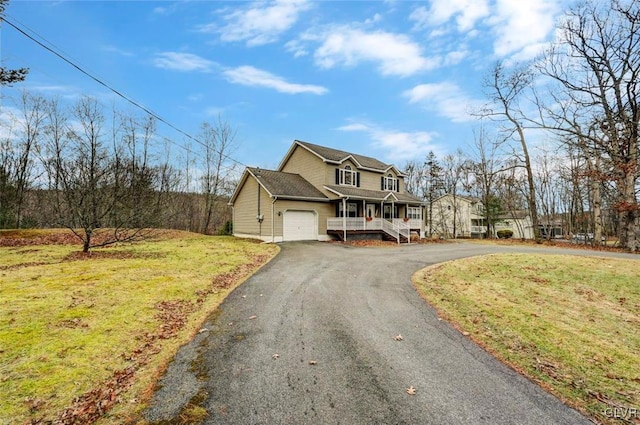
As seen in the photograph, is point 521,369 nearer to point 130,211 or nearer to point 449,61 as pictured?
point 130,211

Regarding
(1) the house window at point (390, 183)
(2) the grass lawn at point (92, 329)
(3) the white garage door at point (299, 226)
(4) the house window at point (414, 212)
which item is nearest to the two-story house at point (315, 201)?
(3) the white garage door at point (299, 226)

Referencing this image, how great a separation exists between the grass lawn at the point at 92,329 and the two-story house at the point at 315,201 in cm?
1002

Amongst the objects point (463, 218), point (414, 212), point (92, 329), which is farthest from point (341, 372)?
point (463, 218)

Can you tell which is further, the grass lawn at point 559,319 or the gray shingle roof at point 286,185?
the gray shingle roof at point 286,185

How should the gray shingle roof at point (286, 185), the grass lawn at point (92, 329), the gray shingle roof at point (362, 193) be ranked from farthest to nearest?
1. the gray shingle roof at point (362, 193)
2. the gray shingle roof at point (286, 185)
3. the grass lawn at point (92, 329)

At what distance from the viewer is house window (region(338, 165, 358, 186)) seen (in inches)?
956

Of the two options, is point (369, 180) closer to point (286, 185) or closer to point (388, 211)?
point (388, 211)

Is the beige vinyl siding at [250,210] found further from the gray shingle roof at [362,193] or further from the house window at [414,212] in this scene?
the house window at [414,212]

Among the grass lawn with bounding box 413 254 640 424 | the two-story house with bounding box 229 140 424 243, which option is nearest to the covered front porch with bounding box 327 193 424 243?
the two-story house with bounding box 229 140 424 243

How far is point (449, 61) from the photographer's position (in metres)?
15.9

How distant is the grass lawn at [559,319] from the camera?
3.84 metres

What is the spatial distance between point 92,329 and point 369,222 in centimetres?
1912

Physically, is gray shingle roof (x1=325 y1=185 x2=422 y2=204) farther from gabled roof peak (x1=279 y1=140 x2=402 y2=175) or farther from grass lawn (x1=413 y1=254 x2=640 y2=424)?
grass lawn (x1=413 y1=254 x2=640 y2=424)

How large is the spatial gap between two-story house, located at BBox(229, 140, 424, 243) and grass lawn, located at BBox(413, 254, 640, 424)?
1055 cm
